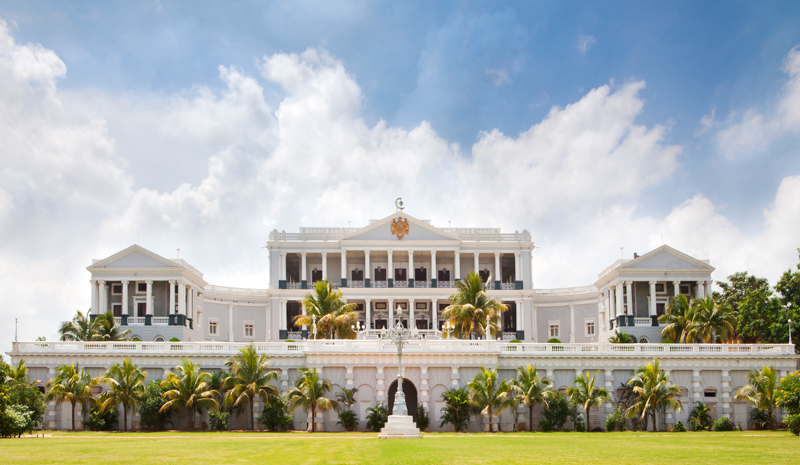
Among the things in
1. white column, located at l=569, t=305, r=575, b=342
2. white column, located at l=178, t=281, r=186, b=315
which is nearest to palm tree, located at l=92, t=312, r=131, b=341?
white column, located at l=178, t=281, r=186, b=315

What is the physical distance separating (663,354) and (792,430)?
11776 mm

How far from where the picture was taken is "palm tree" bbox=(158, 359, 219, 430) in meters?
48.9

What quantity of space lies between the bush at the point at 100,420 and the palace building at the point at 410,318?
1.33m

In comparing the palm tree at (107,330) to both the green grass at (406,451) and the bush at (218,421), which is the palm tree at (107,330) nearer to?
the bush at (218,421)

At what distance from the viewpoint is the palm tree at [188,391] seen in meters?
48.9

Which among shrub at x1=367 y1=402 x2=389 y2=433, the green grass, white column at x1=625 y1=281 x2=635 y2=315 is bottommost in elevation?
shrub at x1=367 y1=402 x2=389 y2=433

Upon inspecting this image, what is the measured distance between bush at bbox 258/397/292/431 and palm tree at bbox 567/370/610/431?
1784cm

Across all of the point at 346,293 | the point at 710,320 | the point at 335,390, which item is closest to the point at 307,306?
the point at 335,390

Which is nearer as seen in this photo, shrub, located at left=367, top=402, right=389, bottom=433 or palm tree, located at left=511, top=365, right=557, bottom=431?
shrub, located at left=367, top=402, right=389, bottom=433

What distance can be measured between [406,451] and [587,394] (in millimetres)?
22408

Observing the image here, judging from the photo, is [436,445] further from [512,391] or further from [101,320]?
[101,320]

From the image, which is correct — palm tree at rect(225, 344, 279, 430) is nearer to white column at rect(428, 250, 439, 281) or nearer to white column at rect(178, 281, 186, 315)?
white column at rect(178, 281, 186, 315)

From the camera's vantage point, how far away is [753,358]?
2121 inches

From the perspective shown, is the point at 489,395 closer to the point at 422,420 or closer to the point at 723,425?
the point at 422,420
